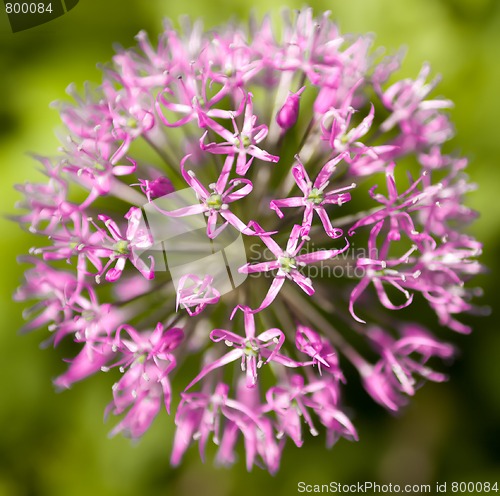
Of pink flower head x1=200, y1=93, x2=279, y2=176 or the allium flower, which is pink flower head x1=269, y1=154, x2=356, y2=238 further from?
pink flower head x1=200, y1=93, x2=279, y2=176

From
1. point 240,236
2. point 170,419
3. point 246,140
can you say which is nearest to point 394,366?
point 240,236

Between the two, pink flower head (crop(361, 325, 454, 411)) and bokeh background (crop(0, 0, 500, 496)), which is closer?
pink flower head (crop(361, 325, 454, 411))

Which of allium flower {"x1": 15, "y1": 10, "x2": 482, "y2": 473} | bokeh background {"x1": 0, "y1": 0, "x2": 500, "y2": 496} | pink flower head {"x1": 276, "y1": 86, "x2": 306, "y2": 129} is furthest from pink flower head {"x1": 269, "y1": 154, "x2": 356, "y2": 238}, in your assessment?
bokeh background {"x1": 0, "y1": 0, "x2": 500, "y2": 496}

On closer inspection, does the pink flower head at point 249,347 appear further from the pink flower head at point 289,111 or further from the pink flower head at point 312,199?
the pink flower head at point 289,111

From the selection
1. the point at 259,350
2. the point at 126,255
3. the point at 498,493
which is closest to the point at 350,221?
the point at 259,350

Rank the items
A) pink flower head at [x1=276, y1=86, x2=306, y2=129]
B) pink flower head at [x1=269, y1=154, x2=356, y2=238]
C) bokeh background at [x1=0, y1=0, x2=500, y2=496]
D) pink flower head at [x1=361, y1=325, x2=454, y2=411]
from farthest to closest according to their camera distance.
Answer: bokeh background at [x1=0, y1=0, x2=500, y2=496]
pink flower head at [x1=361, y1=325, x2=454, y2=411]
pink flower head at [x1=276, y1=86, x2=306, y2=129]
pink flower head at [x1=269, y1=154, x2=356, y2=238]

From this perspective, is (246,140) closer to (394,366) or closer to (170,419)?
(394,366)

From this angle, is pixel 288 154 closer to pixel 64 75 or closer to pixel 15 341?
pixel 64 75
